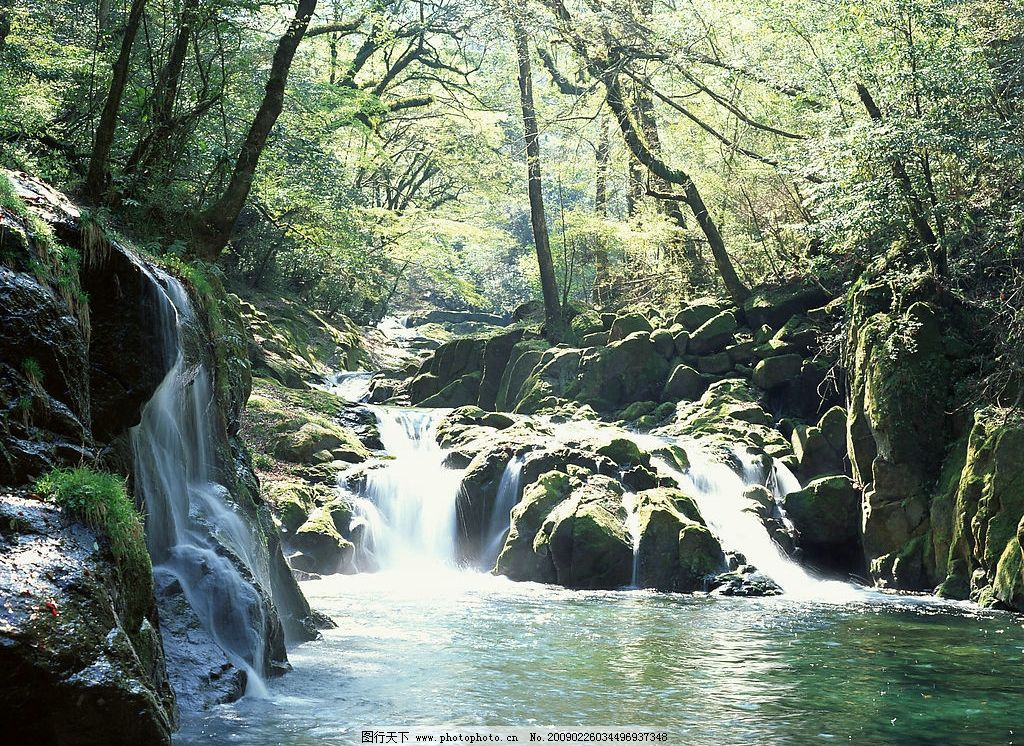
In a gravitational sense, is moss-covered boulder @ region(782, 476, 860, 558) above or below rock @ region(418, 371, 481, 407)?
below

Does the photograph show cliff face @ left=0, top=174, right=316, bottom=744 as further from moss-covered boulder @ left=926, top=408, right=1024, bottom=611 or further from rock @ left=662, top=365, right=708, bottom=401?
rock @ left=662, top=365, right=708, bottom=401

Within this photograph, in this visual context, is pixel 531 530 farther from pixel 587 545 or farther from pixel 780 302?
pixel 780 302

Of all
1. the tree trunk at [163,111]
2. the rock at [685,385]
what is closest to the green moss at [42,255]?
the tree trunk at [163,111]

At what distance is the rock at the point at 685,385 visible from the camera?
65.8ft

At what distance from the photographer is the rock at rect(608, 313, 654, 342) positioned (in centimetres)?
2269

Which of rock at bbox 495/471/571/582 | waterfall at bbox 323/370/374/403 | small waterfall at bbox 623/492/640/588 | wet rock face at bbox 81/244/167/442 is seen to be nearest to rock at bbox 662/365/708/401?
small waterfall at bbox 623/492/640/588

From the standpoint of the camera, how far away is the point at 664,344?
70.8 ft

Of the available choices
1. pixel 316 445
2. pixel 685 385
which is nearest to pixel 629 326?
pixel 685 385

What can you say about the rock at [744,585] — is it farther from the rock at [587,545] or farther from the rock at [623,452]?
the rock at [623,452]

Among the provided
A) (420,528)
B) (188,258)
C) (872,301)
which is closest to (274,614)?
(188,258)

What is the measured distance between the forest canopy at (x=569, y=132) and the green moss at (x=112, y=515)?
3.81m

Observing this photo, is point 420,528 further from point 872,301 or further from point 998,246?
point 998,246

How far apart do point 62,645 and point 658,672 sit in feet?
17.9

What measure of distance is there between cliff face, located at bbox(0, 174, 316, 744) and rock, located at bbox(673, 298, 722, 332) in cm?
1487
